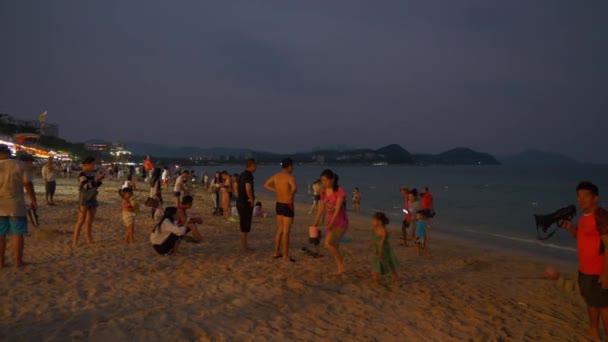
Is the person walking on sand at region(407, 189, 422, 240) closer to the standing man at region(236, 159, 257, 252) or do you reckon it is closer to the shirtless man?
the shirtless man

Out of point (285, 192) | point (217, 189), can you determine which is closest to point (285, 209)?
point (285, 192)

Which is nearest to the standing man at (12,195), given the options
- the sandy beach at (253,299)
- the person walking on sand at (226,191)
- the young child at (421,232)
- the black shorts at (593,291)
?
the sandy beach at (253,299)

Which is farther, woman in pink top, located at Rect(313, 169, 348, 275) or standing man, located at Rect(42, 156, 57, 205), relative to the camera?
standing man, located at Rect(42, 156, 57, 205)

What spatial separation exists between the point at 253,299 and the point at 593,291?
3.63 metres

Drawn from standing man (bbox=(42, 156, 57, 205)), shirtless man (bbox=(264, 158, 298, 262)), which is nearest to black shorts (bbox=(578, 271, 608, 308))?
shirtless man (bbox=(264, 158, 298, 262))

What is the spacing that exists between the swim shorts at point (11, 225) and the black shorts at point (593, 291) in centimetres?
671

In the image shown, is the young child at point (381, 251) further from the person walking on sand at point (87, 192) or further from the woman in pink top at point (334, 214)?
the person walking on sand at point (87, 192)

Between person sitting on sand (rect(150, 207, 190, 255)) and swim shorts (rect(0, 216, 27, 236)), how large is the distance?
2002 mm

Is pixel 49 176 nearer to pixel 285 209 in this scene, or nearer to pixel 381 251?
Answer: pixel 285 209

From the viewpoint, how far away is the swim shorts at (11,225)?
5418 mm

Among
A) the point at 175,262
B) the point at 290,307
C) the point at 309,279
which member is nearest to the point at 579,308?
the point at 309,279

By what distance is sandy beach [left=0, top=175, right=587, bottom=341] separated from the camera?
4.08 metres

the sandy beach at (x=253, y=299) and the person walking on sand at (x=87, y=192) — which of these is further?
the person walking on sand at (x=87, y=192)

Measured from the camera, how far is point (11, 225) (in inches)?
215
